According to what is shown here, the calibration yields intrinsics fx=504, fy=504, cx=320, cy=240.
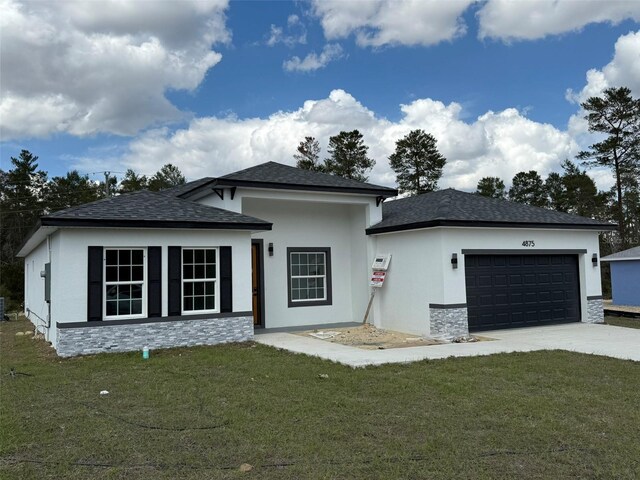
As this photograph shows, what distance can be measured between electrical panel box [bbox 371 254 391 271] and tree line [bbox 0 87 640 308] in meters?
20.3

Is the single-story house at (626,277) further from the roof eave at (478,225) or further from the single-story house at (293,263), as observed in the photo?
the single-story house at (293,263)

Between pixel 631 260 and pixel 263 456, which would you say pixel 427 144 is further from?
pixel 263 456

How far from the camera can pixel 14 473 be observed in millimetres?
4051

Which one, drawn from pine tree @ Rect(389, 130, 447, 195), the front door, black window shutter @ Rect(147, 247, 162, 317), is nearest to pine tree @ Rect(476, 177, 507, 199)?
pine tree @ Rect(389, 130, 447, 195)

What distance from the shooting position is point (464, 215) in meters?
12.7

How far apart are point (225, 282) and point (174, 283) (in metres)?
1.13

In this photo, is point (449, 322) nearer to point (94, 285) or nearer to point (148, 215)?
point (148, 215)

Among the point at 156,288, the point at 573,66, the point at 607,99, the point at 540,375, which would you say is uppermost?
the point at 607,99

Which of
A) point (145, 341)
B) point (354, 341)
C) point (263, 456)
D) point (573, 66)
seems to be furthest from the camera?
point (573, 66)

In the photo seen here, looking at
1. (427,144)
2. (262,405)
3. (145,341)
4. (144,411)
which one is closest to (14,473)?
(144,411)

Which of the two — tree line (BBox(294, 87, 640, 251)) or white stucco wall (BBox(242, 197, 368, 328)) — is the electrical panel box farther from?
tree line (BBox(294, 87, 640, 251))

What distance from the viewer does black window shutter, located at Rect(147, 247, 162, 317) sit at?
10602 millimetres

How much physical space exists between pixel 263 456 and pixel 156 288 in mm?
6979

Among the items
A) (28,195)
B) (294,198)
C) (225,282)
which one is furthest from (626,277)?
(28,195)
